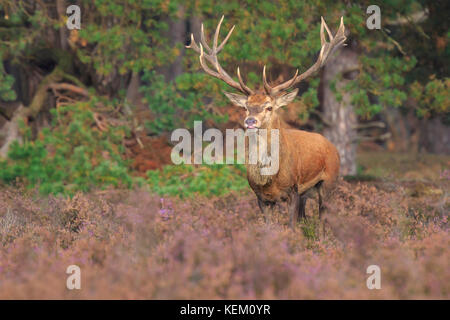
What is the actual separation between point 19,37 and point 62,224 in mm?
6646

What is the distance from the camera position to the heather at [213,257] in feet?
18.1

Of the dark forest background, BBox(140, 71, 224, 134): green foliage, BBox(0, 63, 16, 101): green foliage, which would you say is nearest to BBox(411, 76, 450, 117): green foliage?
the dark forest background

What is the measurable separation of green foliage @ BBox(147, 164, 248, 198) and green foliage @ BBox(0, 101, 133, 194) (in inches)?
29.1

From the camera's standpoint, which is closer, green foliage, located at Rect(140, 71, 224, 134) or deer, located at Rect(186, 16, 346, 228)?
deer, located at Rect(186, 16, 346, 228)

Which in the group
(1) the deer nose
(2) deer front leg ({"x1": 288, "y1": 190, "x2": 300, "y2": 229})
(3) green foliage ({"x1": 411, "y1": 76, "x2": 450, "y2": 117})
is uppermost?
(3) green foliage ({"x1": 411, "y1": 76, "x2": 450, "y2": 117})

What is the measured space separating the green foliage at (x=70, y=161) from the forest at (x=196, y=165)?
4cm

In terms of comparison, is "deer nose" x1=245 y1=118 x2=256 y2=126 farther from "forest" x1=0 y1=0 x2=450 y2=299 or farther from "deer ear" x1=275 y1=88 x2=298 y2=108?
"forest" x1=0 y1=0 x2=450 y2=299

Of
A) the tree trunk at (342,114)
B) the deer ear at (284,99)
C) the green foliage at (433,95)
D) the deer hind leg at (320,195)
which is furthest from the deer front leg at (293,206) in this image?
the tree trunk at (342,114)

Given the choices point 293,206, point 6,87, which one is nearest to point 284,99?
point 293,206

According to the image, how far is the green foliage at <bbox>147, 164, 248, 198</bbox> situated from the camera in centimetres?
1254

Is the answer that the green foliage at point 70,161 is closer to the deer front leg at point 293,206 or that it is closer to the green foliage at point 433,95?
the deer front leg at point 293,206

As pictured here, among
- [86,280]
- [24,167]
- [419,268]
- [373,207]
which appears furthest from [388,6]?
[86,280]

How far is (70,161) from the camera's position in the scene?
1305cm

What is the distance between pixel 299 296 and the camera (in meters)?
5.54
